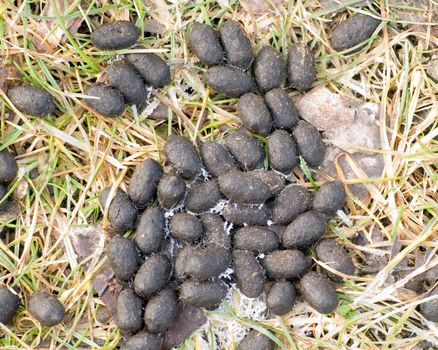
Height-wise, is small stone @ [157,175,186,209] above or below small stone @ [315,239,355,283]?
above

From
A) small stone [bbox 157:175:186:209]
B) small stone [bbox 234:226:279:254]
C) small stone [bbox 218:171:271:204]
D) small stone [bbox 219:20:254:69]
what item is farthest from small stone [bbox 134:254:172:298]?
small stone [bbox 219:20:254:69]

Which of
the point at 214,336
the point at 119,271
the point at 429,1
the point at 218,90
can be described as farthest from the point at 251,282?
the point at 429,1

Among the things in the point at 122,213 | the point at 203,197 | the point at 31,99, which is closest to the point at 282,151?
the point at 203,197

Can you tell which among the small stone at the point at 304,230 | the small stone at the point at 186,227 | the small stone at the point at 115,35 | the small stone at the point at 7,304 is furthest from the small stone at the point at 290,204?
the small stone at the point at 7,304

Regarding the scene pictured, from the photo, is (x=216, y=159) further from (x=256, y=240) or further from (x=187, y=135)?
(x=256, y=240)

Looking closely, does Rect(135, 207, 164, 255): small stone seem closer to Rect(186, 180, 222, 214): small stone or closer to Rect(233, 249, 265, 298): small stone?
Rect(186, 180, 222, 214): small stone

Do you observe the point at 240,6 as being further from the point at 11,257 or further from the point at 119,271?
the point at 11,257
